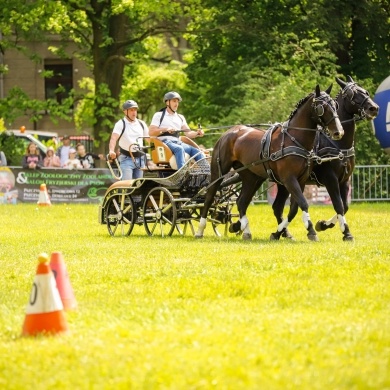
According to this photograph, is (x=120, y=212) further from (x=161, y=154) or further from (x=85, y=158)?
(x=85, y=158)

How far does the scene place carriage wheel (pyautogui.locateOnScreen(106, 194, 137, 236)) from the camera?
18562mm

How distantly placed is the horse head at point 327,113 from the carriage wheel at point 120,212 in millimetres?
4004

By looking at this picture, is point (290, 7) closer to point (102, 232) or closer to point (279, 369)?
point (102, 232)

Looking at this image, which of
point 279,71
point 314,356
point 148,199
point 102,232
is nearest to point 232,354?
point 314,356

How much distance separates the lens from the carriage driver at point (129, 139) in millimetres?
18531

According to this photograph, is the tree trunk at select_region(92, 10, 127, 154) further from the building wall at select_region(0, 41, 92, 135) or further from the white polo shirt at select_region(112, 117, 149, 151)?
the white polo shirt at select_region(112, 117, 149, 151)

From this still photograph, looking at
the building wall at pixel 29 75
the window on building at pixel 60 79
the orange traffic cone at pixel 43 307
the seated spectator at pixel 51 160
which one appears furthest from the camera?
the window on building at pixel 60 79

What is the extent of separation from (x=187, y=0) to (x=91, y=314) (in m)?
27.1

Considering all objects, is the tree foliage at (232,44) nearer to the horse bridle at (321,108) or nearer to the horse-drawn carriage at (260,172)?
the horse-drawn carriage at (260,172)

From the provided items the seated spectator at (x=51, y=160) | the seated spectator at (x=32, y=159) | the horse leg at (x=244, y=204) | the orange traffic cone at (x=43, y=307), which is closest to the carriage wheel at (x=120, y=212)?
the horse leg at (x=244, y=204)

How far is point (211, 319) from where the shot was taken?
8812mm

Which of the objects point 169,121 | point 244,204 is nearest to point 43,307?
point 244,204

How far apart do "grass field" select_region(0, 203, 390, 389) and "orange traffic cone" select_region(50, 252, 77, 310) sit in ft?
0.38

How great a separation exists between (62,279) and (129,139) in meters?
9.49
